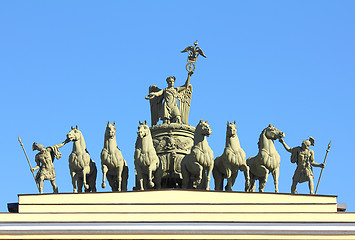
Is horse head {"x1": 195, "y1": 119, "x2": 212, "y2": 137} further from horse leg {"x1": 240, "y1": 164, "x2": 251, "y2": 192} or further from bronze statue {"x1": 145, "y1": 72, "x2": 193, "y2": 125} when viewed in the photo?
bronze statue {"x1": 145, "y1": 72, "x2": 193, "y2": 125}

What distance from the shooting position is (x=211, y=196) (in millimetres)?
44688

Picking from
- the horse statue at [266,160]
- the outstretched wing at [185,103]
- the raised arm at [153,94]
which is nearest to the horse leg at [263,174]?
the horse statue at [266,160]

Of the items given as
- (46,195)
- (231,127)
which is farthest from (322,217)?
(46,195)

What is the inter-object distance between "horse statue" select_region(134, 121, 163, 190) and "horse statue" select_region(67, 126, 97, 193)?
55.9 inches

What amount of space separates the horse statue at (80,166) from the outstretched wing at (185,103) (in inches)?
190

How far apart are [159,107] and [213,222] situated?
7.55m

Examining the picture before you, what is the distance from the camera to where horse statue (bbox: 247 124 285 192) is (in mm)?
45906

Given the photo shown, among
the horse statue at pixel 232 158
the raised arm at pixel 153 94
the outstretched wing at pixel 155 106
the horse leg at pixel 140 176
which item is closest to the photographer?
the horse statue at pixel 232 158

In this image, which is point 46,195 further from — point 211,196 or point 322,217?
point 322,217

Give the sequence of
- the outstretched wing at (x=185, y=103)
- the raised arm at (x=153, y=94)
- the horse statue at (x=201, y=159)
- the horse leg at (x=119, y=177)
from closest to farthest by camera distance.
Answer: the horse statue at (x=201, y=159) < the horse leg at (x=119, y=177) < the raised arm at (x=153, y=94) < the outstretched wing at (x=185, y=103)

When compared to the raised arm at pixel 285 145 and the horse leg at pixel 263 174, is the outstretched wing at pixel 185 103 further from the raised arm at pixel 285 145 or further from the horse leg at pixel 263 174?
the horse leg at pixel 263 174

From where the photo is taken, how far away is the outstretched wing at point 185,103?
50250 mm

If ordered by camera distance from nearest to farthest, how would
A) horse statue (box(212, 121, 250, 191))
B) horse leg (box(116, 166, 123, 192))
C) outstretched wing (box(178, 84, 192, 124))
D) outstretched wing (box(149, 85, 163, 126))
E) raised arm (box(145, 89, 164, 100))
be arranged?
horse statue (box(212, 121, 250, 191)) → horse leg (box(116, 166, 123, 192)) → raised arm (box(145, 89, 164, 100)) → outstretched wing (box(149, 85, 163, 126)) → outstretched wing (box(178, 84, 192, 124))

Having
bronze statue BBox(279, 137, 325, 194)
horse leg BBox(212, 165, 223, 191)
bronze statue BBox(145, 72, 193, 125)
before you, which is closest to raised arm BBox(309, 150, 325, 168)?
bronze statue BBox(279, 137, 325, 194)
